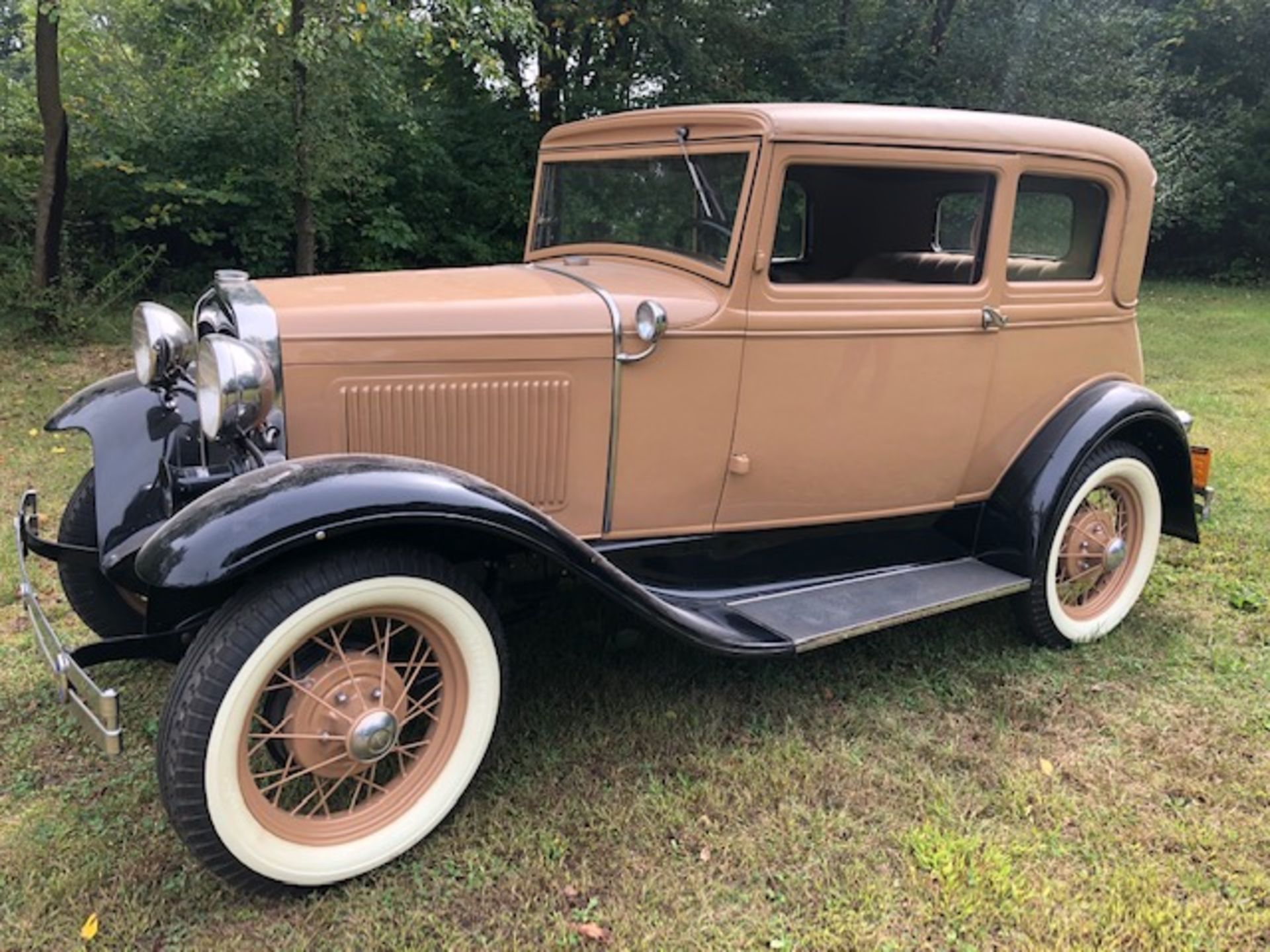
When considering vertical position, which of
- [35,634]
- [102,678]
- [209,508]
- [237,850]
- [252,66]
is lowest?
[102,678]

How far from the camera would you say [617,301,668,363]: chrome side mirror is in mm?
2857

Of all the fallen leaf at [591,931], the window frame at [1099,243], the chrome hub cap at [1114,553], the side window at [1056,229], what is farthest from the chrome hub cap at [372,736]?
the chrome hub cap at [1114,553]

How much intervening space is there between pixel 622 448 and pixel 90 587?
187cm

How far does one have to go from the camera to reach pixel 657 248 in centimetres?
333

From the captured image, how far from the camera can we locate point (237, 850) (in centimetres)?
225

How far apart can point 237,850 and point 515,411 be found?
4.44 ft

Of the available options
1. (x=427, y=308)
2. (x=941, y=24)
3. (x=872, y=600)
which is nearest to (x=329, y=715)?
(x=427, y=308)

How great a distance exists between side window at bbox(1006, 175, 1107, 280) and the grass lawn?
1.40 metres

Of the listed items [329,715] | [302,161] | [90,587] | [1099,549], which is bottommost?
[90,587]

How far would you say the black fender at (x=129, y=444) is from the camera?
287 cm

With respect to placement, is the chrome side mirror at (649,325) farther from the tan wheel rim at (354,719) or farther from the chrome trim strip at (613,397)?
the tan wheel rim at (354,719)

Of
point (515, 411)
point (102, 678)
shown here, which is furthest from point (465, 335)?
point (102, 678)

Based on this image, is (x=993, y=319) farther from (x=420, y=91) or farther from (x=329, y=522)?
(x=420, y=91)

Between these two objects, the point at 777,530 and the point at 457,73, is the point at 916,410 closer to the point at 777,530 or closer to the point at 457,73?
the point at 777,530
